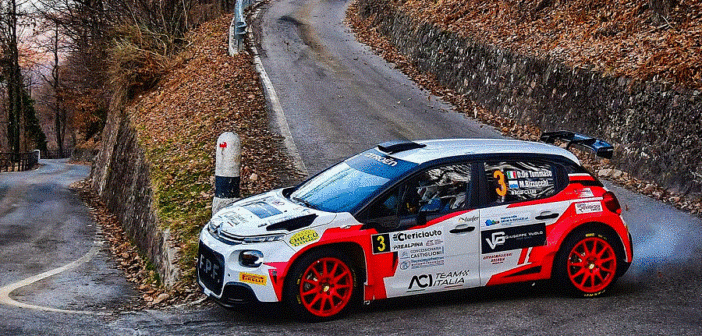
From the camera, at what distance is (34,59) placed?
63406 millimetres

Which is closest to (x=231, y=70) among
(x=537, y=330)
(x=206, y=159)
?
(x=206, y=159)

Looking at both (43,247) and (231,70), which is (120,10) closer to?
(231,70)

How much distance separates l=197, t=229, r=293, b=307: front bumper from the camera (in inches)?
261

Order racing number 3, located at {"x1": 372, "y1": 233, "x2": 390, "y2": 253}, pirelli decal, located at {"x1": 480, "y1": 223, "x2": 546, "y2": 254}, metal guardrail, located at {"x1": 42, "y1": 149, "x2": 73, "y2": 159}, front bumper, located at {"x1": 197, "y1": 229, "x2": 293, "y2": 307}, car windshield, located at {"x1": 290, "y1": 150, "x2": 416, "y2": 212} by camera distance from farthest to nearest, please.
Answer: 1. metal guardrail, located at {"x1": 42, "y1": 149, "x2": 73, "y2": 159}
2. pirelli decal, located at {"x1": 480, "y1": 223, "x2": 546, "y2": 254}
3. car windshield, located at {"x1": 290, "y1": 150, "x2": 416, "y2": 212}
4. racing number 3, located at {"x1": 372, "y1": 233, "x2": 390, "y2": 253}
5. front bumper, located at {"x1": 197, "y1": 229, "x2": 293, "y2": 307}

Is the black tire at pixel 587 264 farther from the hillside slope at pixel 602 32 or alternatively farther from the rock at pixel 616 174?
the rock at pixel 616 174

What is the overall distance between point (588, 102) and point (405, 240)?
8691mm

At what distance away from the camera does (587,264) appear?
297 inches

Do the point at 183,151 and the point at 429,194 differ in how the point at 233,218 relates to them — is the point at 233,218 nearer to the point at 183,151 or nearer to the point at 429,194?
the point at 429,194

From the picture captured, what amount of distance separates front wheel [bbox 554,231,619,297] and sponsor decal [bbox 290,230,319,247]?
2.44 meters

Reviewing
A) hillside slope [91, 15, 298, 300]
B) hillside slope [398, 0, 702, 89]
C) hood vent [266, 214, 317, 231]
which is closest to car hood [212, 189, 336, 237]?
hood vent [266, 214, 317, 231]

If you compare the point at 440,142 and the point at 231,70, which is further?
the point at 231,70

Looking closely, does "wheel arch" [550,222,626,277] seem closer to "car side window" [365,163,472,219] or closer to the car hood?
"car side window" [365,163,472,219]

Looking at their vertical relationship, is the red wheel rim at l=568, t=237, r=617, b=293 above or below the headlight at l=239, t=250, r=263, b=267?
below

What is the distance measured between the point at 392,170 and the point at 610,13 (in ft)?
38.5
